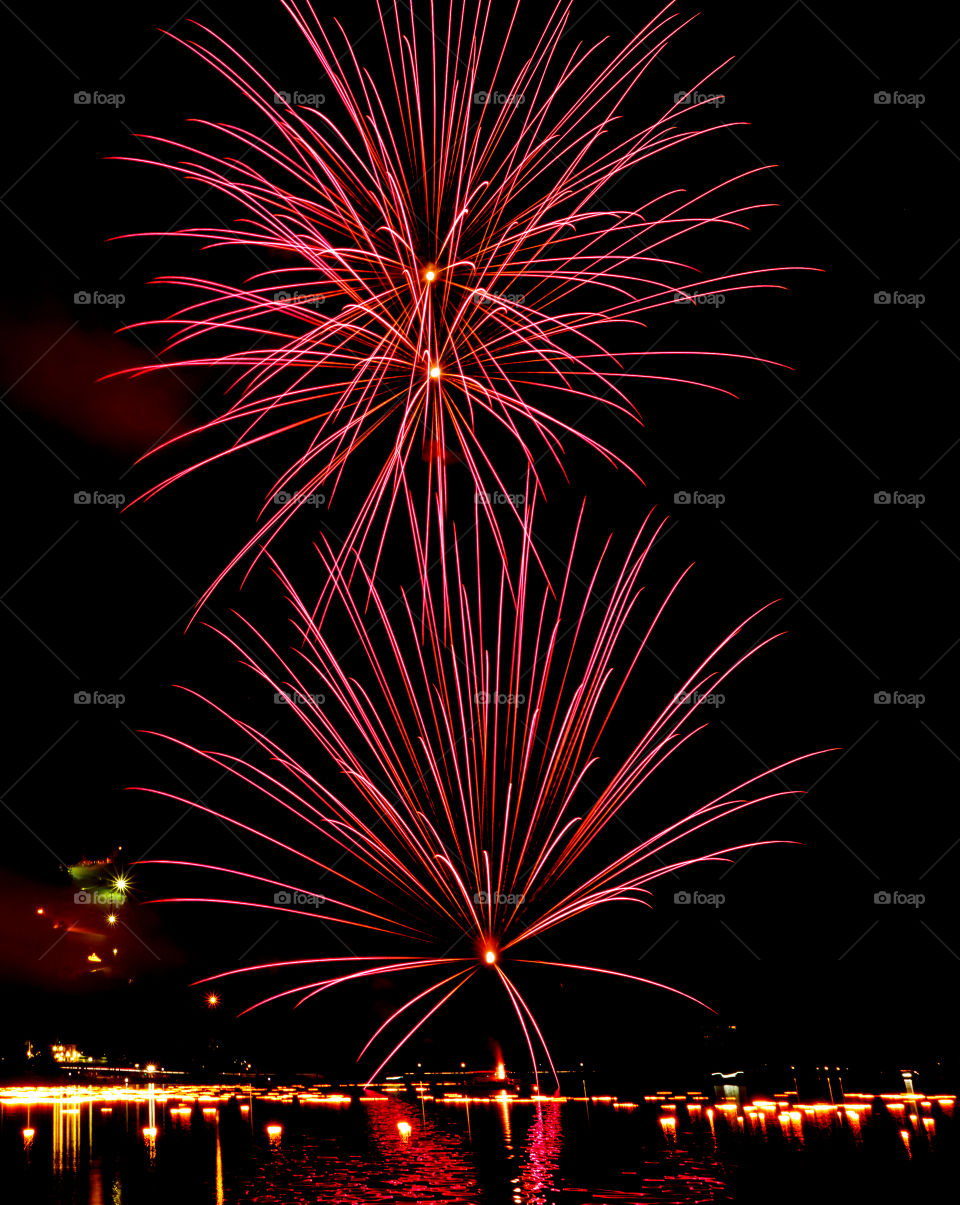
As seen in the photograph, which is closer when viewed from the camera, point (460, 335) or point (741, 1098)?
point (460, 335)

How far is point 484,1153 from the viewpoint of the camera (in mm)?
12297

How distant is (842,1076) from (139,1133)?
14.0 metres

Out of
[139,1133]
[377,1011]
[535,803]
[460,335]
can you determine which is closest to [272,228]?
[460,335]

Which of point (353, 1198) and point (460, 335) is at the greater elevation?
point (460, 335)

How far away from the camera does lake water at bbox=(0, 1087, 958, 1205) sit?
390 inches

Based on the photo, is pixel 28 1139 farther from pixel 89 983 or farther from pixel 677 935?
pixel 89 983

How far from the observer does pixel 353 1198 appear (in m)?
9.74

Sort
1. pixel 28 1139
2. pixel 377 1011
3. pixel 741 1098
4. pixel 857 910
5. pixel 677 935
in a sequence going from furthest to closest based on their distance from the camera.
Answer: pixel 377 1011 < pixel 677 935 < pixel 857 910 < pixel 741 1098 < pixel 28 1139

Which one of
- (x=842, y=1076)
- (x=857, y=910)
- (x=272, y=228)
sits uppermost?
(x=272, y=228)

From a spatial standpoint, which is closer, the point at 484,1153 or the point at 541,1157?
the point at 541,1157

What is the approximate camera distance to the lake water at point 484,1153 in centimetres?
991

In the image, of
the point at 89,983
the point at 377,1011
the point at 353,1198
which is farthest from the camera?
the point at 89,983

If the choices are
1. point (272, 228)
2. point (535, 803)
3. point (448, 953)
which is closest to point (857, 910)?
point (448, 953)

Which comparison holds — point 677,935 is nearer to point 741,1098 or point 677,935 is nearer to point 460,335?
point 741,1098
